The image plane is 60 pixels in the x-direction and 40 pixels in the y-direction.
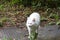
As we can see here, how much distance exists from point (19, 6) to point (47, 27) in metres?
3.54

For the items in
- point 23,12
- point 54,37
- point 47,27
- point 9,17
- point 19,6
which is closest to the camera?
point 54,37

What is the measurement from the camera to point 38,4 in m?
12.2

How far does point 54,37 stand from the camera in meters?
7.89

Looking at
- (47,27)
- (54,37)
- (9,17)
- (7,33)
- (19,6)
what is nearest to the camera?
(54,37)

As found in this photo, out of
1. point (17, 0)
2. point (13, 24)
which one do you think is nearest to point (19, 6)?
point (17, 0)

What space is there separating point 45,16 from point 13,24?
192cm

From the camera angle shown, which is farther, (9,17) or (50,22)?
(9,17)

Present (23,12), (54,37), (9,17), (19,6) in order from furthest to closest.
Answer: (19,6), (23,12), (9,17), (54,37)

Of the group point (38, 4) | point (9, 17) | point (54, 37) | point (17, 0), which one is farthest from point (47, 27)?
point (17, 0)

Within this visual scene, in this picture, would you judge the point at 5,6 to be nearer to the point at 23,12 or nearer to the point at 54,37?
the point at 23,12

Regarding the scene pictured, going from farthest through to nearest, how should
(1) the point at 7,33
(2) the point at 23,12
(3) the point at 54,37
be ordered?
(2) the point at 23,12, (1) the point at 7,33, (3) the point at 54,37

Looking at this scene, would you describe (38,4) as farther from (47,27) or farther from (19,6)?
(47,27)

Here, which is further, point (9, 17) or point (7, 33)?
point (9, 17)

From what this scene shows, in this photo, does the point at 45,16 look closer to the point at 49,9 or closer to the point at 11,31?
the point at 49,9
